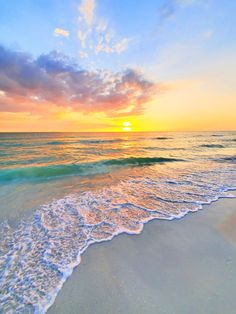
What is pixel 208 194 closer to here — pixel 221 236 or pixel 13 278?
pixel 221 236

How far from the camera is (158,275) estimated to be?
203 centimetres

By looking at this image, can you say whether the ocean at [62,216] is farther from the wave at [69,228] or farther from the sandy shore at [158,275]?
the sandy shore at [158,275]

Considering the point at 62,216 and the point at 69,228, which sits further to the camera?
the point at 62,216

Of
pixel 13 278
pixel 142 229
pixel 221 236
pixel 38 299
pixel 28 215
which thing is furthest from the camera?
pixel 28 215

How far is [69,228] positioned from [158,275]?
2.01 m

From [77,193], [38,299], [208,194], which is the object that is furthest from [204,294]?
[77,193]

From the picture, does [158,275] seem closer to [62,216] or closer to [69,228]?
[69,228]

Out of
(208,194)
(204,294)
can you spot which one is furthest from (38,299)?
(208,194)

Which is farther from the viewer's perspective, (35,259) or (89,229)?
(89,229)

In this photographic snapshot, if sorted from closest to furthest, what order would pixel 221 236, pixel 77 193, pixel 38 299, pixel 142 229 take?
pixel 38 299
pixel 221 236
pixel 142 229
pixel 77 193

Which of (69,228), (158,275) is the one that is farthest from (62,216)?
(158,275)

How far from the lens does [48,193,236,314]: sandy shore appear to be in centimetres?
167

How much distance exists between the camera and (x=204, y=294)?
5.80 feet

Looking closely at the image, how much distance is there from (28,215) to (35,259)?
176cm
